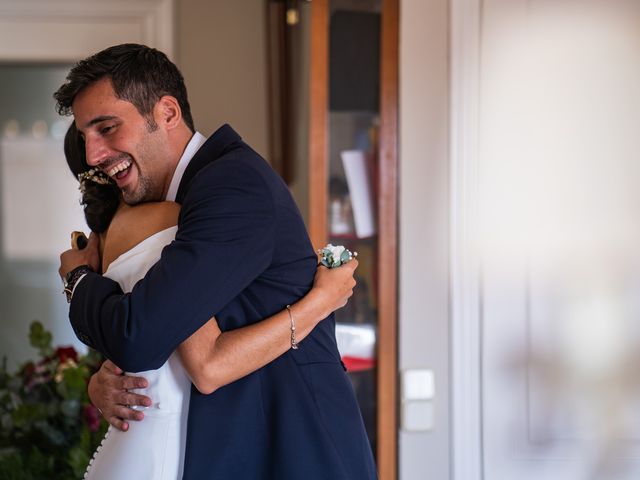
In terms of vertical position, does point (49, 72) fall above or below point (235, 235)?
above

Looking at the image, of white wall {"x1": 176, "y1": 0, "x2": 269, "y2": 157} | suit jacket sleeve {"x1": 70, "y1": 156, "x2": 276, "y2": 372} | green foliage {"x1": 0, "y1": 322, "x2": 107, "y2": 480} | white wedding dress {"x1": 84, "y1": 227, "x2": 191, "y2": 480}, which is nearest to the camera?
suit jacket sleeve {"x1": 70, "y1": 156, "x2": 276, "y2": 372}

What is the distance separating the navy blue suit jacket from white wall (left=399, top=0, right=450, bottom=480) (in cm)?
83

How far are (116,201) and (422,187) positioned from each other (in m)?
0.94

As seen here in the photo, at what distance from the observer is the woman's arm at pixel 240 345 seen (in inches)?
→ 44.8

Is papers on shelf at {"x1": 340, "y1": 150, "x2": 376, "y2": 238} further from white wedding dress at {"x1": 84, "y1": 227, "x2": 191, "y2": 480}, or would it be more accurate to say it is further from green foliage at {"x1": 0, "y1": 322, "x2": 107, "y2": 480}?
white wedding dress at {"x1": 84, "y1": 227, "x2": 191, "y2": 480}

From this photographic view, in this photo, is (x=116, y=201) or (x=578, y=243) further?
(x=578, y=243)

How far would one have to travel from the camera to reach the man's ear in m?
1.23

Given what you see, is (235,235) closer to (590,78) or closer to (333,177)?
(333,177)

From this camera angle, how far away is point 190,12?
125 inches

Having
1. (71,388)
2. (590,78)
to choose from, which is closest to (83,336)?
(71,388)

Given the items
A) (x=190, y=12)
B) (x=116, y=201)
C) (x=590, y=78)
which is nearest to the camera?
(x=116, y=201)

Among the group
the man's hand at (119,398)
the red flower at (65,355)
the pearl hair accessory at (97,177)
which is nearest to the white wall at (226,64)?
the red flower at (65,355)

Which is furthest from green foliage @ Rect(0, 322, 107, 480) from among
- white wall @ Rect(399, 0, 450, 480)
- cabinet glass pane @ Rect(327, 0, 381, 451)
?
white wall @ Rect(399, 0, 450, 480)

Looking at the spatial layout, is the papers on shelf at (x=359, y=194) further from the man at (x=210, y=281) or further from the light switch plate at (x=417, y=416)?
the man at (x=210, y=281)
